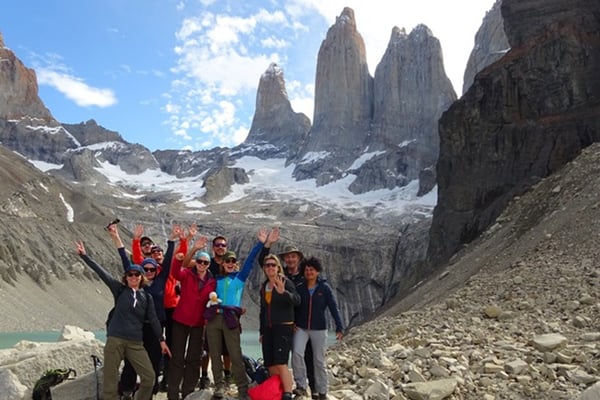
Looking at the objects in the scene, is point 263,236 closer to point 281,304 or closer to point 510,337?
point 281,304

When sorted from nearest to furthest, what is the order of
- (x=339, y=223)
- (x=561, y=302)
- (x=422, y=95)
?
(x=561, y=302) → (x=339, y=223) → (x=422, y=95)

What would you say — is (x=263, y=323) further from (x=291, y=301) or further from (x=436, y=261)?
(x=436, y=261)

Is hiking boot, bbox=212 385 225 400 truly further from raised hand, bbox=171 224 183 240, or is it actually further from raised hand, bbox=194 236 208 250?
raised hand, bbox=171 224 183 240

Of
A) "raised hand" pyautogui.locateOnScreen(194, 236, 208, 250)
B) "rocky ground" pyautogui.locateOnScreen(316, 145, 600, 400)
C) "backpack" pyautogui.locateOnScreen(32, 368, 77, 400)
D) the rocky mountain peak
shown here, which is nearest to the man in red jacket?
"raised hand" pyautogui.locateOnScreen(194, 236, 208, 250)

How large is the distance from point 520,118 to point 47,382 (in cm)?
4802

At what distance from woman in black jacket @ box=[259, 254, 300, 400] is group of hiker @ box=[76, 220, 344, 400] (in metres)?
0.01

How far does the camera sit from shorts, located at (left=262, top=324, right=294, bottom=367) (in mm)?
7949

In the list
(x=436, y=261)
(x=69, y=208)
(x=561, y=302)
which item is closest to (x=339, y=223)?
(x=69, y=208)

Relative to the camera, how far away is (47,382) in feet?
29.9

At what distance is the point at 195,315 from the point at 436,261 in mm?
48397

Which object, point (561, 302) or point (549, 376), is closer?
point (549, 376)

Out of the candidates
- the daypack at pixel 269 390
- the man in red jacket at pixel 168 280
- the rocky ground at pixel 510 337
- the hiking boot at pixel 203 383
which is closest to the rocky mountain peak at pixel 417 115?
the rocky ground at pixel 510 337

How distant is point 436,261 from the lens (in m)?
54.6

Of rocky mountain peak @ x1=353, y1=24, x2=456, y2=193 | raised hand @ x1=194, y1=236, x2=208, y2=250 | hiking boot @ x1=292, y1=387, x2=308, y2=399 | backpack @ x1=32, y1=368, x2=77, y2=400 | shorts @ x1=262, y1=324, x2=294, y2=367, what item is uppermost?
rocky mountain peak @ x1=353, y1=24, x2=456, y2=193
